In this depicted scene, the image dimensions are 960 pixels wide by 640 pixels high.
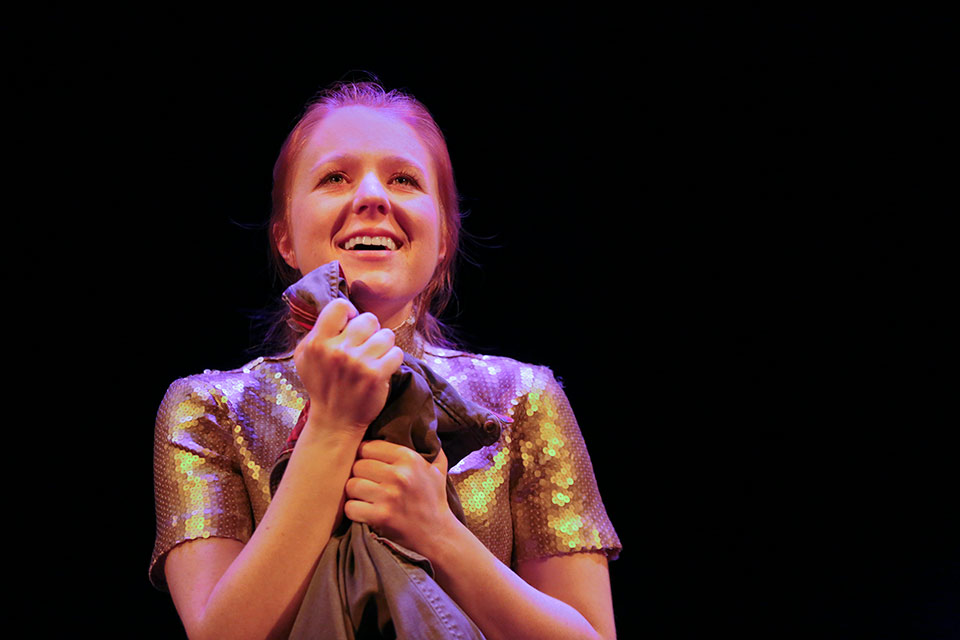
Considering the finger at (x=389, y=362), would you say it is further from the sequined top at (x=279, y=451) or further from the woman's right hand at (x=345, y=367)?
the sequined top at (x=279, y=451)

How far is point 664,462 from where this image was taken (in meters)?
1.58

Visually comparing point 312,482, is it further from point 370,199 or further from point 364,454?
point 370,199

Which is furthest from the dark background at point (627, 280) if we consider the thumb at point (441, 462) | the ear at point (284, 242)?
the thumb at point (441, 462)

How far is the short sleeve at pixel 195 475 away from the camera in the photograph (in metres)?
0.86

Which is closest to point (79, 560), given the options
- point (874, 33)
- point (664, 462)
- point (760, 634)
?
point (664, 462)

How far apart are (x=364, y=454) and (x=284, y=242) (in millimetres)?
458

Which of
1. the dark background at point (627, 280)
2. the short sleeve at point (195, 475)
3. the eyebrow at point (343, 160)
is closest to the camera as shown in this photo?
the short sleeve at point (195, 475)

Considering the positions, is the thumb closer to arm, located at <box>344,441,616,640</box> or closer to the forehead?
arm, located at <box>344,441,616,640</box>

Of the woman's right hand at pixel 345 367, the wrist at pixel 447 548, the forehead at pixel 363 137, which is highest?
the forehead at pixel 363 137

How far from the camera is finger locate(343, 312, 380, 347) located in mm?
730

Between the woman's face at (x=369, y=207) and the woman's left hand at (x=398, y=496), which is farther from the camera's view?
the woman's face at (x=369, y=207)

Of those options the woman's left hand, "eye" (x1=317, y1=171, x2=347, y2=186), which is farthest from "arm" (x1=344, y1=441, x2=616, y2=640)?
"eye" (x1=317, y1=171, x2=347, y2=186)

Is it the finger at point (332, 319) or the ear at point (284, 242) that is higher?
the ear at point (284, 242)

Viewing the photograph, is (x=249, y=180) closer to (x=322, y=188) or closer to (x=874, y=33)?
(x=322, y=188)
